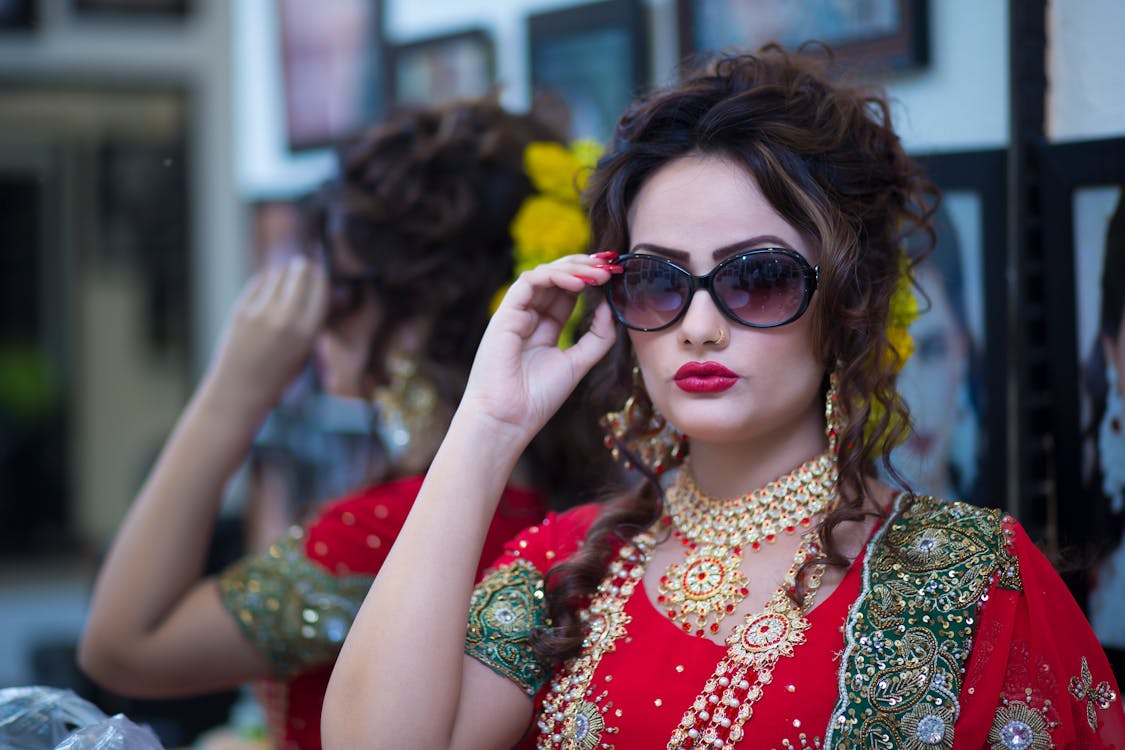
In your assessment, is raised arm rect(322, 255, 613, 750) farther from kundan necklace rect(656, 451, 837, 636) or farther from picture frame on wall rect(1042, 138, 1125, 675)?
picture frame on wall rect(1042, 138, 1125, 675)

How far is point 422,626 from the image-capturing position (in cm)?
118

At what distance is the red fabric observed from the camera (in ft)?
5.70

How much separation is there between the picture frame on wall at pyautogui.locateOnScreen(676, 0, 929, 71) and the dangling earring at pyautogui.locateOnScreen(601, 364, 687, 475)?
0.48 metres

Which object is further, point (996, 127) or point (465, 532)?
point (996, 127)

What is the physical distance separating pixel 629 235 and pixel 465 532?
1.22ft

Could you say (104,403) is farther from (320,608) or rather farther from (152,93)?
(320,608)

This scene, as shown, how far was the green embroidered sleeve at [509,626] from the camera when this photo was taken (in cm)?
127

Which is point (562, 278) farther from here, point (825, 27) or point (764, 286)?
point (825, 27)

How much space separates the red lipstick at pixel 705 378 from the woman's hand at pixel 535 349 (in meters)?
0.15

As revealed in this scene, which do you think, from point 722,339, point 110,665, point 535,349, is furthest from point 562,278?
point 110,665

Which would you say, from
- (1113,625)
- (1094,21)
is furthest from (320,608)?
(1094,21)

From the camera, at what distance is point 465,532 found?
123 cm

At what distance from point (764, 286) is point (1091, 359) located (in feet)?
1.73

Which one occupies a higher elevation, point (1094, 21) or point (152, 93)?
point (152, 93)
